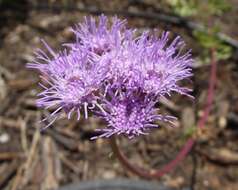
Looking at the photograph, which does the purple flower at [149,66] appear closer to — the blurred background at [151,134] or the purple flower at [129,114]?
the purple flower at [129,114]

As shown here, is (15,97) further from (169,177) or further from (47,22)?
(169,177)

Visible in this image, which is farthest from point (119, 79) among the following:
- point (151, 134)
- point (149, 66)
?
point (151, 134)

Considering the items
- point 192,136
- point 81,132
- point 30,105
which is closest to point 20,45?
point 30,105

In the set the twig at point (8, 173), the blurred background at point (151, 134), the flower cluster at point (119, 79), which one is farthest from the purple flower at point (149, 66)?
the twig at point (8, 173)

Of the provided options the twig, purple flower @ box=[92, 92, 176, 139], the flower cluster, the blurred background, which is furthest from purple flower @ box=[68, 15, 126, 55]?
the twig

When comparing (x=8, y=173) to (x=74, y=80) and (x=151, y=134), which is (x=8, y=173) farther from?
(x=74, y=80)
